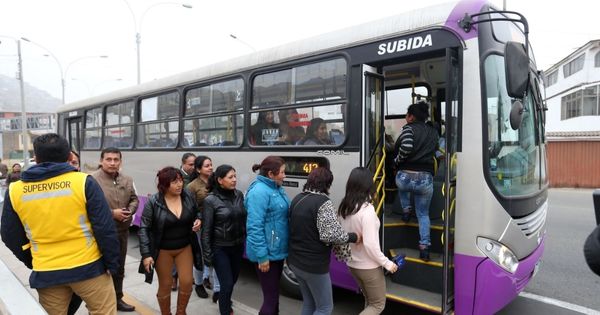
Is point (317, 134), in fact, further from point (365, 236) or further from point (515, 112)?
point (515, 112)

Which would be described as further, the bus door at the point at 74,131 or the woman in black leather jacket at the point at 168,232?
the bus door at the point at 74,131

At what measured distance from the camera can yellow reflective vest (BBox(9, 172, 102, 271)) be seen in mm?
2684

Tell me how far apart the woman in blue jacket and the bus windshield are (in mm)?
1768

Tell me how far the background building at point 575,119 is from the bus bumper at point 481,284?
545 inches

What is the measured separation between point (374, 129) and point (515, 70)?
4.42 feet

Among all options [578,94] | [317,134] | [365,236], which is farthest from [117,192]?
[578,94]

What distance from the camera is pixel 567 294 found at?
4.89 meters

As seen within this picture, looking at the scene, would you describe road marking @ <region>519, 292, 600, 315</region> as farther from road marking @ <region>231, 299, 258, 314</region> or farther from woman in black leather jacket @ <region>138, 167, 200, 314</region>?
woman in black leather jacket @ <region>138, 167, 200, 314</region>

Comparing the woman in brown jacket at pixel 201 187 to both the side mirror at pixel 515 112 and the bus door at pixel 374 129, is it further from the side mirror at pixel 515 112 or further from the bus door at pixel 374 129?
the side mirror at pixel 515 112

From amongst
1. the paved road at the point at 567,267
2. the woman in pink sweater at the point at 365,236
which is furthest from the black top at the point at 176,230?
the paved road at the point at 567,267

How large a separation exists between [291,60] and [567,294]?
14.2 feet

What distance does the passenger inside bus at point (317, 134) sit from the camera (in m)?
4.26

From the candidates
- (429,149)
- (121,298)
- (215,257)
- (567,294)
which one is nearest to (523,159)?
(429,149)

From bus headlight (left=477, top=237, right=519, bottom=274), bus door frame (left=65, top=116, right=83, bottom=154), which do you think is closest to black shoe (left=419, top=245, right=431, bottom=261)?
bus headlight (left=477, top=237, right=519, bottom=274)
